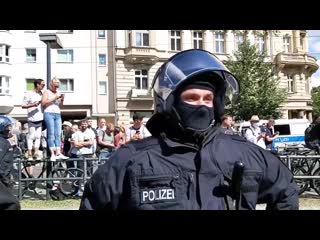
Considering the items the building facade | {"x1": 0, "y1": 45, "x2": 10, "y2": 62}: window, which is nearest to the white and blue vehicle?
the building facade

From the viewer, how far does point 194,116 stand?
188cm

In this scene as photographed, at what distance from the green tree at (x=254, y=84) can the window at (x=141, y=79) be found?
755 cm

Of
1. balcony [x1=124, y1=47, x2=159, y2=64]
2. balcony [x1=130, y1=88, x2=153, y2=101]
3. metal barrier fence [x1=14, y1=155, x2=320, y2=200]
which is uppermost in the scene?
balcony [x1=124, y1=47, x2=159, y2=64]

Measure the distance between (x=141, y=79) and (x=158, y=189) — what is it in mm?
35184

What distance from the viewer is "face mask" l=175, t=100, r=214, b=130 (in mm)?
1879

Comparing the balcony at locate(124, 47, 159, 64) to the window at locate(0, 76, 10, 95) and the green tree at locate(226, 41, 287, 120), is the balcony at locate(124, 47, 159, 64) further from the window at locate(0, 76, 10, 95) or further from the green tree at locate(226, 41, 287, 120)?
the window at locate(0, 76, 10, 95)

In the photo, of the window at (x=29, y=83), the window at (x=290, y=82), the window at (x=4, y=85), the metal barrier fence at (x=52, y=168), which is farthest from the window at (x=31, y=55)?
the metal barrier fence at (x=52, y=168)

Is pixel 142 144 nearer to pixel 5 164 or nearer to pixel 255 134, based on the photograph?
pixel 5 164

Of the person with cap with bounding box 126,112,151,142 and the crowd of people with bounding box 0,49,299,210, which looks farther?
the person with cap with bounding box 126,112,151,142

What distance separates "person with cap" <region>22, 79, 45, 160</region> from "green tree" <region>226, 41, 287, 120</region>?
24.4 meters

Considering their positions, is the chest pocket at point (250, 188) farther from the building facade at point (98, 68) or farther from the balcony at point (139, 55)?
the balcony at point (139, 55)

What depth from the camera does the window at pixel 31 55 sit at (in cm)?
3562
